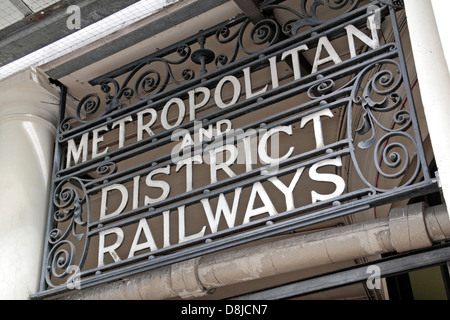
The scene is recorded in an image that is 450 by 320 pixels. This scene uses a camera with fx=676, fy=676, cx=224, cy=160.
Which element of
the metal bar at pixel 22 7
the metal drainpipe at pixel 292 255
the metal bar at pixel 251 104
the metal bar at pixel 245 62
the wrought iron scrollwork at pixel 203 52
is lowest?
the metal drainpipe at pixel 292 255

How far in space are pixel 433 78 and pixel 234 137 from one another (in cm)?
116

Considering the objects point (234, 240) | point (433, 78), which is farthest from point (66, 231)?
point (433, 78)

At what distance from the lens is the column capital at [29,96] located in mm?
4078

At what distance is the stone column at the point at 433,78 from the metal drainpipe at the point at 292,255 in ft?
1.55

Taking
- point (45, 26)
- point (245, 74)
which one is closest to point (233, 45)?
point (245, 74)

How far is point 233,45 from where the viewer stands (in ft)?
13.2

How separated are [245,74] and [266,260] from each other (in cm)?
96

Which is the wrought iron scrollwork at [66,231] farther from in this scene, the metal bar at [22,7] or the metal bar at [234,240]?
the metal bar at [22,7]

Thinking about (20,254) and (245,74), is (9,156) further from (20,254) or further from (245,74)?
(245,74)

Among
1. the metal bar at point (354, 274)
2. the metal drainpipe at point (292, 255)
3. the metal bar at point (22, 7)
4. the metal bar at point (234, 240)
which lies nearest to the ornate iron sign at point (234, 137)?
the metal bar at point (234, 240)

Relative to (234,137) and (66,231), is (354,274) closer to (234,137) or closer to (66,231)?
(234,137)

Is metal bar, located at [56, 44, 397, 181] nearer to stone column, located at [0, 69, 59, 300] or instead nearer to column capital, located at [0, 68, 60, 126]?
stone column, located at [0, 69, 59, 300]

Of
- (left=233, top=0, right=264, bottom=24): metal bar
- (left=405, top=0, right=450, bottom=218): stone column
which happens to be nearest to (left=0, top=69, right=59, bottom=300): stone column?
(left=233, top=0, right=264, bottom=24): metal bar

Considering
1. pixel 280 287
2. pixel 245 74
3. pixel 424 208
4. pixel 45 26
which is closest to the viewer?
pixel 424 208
